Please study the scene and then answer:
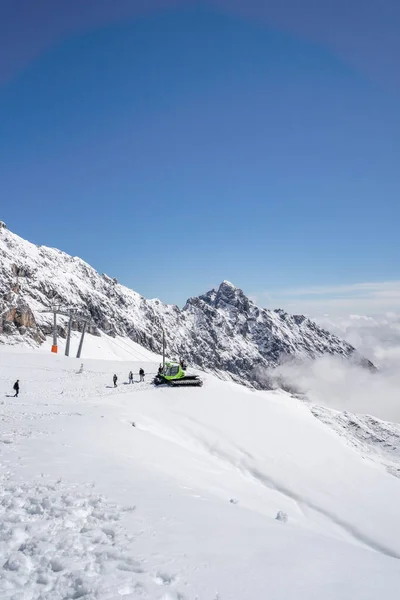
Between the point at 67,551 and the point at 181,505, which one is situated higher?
the point at 67,551

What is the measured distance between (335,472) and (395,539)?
695 centimetres

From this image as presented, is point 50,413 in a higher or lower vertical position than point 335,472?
higher

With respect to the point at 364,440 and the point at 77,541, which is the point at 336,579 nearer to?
the point at 77,541

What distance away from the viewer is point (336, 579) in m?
7.36

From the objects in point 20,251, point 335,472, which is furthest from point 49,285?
point 335,472

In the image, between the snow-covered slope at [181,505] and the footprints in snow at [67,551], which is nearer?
the footprints in snow at [67,551]

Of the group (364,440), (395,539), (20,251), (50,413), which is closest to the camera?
(395,539)

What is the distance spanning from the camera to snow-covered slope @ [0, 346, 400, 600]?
22.9ft

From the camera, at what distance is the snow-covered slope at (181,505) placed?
6.99 m

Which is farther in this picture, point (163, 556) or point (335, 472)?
point (335, 472)

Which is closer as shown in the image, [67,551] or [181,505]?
[67,551]

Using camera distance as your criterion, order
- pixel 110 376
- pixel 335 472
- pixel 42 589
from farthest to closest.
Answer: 1. pixel 110 376
2. pixel 335 472
3. pixel 42 589

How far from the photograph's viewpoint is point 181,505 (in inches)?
438

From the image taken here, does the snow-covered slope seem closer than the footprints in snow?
No
